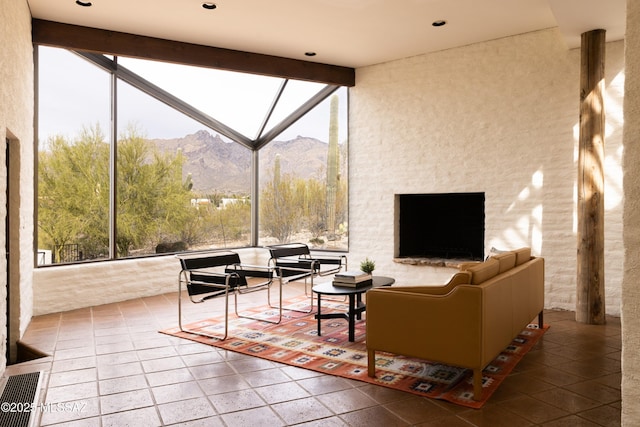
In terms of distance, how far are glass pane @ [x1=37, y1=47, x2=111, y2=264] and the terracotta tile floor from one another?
1.61m

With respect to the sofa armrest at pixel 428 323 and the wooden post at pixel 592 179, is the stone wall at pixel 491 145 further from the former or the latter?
the sofa armrest at pixel 428 323

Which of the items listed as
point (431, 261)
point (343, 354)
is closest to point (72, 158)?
point (343, 354)

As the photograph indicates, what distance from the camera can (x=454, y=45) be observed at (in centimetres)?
652

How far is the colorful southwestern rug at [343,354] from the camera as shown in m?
3.39

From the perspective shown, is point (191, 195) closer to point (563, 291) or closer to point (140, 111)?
point (140, 111)

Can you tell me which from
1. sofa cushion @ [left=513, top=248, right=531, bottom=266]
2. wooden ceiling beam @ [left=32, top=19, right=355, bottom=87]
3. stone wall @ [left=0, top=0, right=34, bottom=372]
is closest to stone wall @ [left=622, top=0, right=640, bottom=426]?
sofa cushion @ [left=513, top=248, right=531, bottom=266]

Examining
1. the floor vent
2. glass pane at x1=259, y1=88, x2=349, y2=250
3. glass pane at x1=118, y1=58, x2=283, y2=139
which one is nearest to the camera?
the floor vent

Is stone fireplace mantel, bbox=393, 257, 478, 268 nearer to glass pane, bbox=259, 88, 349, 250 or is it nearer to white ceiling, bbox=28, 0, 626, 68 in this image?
glass pane, bbox=259, 88, 349, 250

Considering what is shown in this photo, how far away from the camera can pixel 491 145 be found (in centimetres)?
636

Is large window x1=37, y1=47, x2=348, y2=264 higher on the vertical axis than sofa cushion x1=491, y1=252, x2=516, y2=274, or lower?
higher

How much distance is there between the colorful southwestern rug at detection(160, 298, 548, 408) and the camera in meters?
3.39

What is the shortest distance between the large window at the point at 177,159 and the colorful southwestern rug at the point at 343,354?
2.17m

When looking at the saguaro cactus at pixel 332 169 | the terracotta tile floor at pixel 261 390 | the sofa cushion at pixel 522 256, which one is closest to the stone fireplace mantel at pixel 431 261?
the saguaro cactus at pixel 332 169

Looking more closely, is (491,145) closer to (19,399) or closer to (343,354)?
(343,354)
